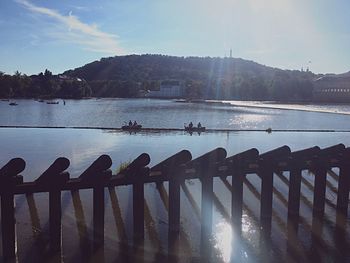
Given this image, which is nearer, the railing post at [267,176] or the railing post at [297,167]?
the railing post at [267,176]

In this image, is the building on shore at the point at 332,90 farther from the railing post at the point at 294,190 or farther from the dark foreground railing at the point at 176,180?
the railing post at the point at 294,190

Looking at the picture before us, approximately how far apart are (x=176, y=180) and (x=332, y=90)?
182663 mm

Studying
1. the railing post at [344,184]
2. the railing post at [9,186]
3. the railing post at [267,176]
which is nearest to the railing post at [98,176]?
the railing post at [9,186]

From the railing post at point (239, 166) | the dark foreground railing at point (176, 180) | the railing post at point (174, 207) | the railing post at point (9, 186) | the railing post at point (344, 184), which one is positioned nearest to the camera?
the railing post at point (9, 186)

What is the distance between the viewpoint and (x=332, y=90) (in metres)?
177

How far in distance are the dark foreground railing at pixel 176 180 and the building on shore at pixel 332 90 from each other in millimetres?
175961

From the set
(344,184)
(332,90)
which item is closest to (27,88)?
(332,90)

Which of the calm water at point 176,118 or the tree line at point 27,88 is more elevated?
the tree line at point 27,88

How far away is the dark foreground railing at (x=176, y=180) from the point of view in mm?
8133

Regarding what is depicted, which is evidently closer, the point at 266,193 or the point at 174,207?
the point at 174,207

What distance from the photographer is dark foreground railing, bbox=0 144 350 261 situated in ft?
26.7

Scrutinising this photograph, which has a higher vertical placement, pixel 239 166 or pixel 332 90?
pixel 332 90

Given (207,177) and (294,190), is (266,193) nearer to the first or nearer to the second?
(294,190)

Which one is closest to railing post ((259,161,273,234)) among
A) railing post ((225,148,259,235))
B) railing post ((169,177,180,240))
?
railing post ((225,148,259,235))
